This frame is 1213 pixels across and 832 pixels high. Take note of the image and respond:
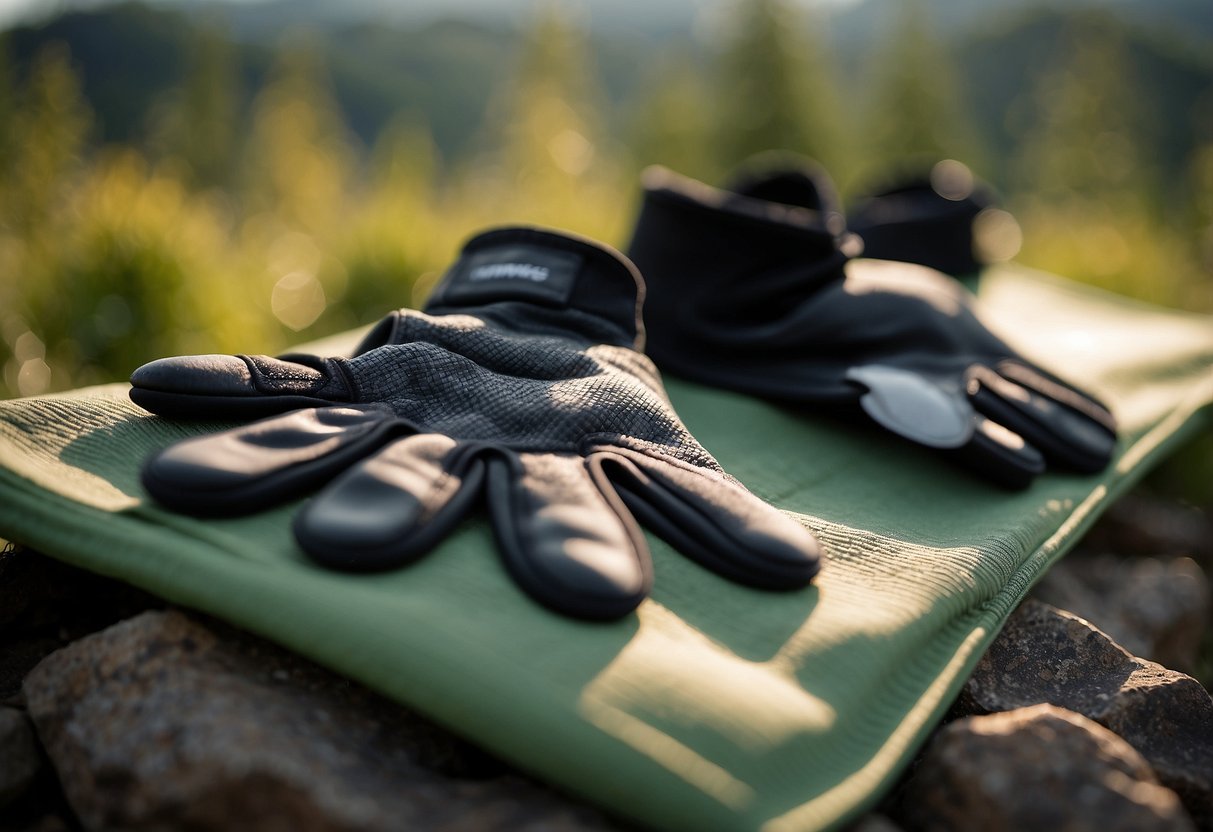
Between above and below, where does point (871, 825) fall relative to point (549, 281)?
below

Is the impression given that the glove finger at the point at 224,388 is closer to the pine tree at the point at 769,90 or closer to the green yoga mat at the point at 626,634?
the green yoga mat at the point at 626,634

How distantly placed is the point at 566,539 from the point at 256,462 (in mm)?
356

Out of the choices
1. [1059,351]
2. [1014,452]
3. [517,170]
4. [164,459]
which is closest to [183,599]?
[164,459]

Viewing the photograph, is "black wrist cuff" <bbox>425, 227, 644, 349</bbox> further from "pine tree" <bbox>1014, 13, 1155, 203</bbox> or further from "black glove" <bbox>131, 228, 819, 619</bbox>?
"pine tree" <bbox>1014, 13, 1155, 203</bbox>

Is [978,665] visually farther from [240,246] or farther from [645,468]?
[240,246]

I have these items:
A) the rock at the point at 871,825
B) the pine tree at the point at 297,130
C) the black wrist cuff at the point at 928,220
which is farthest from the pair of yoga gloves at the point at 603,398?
the pine tree at the point at 297,130

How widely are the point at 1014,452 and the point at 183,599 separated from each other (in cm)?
132

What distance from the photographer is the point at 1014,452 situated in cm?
153

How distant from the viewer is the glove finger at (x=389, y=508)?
895 millimetres

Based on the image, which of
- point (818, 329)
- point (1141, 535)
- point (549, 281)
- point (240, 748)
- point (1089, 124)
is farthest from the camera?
point (1089, 124)

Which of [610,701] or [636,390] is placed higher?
[636,390]

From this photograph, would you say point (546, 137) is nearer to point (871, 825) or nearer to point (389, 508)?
point (389, 508)

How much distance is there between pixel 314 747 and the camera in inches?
33.8

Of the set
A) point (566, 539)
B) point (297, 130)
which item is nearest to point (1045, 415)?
point (566, 539)
